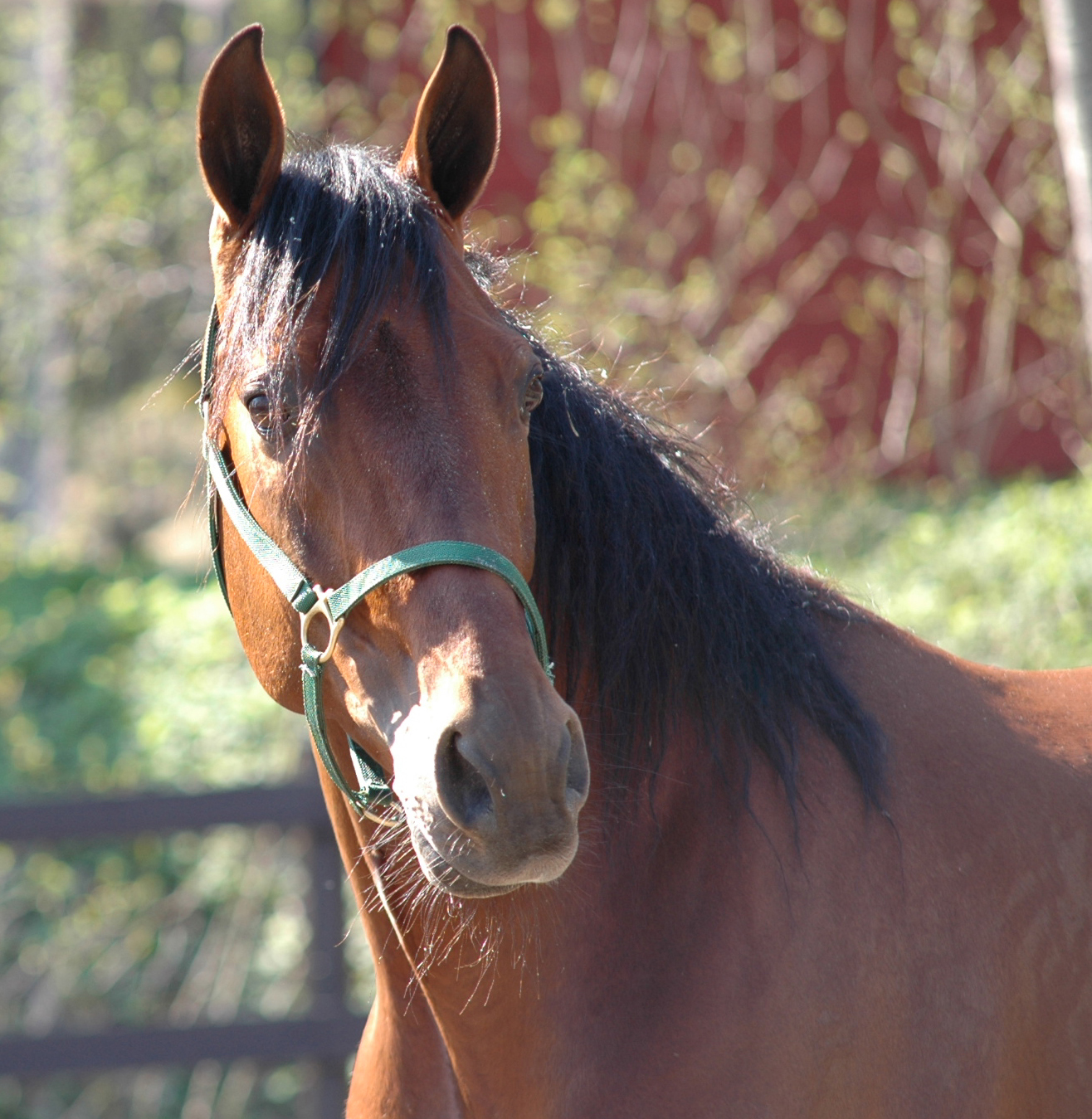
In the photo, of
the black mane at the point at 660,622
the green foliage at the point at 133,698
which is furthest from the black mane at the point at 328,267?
the green foliage at the point at 133,698

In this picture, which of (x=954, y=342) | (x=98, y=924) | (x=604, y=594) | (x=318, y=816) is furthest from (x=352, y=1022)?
(x=954, y=342)

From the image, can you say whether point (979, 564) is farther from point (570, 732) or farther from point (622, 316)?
point (570, 732)

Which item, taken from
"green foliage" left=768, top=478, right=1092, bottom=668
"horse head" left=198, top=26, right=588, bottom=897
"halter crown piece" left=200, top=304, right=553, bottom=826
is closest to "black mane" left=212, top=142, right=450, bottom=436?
"horse head" left=198, top=26, right=588, bottom=897

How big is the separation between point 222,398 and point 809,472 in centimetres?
549

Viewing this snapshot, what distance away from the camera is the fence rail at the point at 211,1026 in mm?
3938

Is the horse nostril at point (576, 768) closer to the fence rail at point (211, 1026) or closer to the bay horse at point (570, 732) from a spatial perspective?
the bay horse at point (570, 732)

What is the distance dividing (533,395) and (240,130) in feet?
1.94

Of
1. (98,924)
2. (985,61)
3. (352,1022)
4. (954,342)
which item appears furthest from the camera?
(954,342)

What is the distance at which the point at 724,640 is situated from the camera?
1757 mm

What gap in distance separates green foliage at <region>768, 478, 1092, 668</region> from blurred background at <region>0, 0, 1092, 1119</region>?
21 millimetres

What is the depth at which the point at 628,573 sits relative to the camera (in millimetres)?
1732

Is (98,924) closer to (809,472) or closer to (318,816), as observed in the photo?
(318,816)

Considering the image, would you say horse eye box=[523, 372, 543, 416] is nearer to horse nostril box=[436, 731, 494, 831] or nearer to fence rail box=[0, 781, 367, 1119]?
horse nostril box=[436, 731, 494, 831]

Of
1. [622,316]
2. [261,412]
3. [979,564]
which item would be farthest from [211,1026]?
[622,316]
